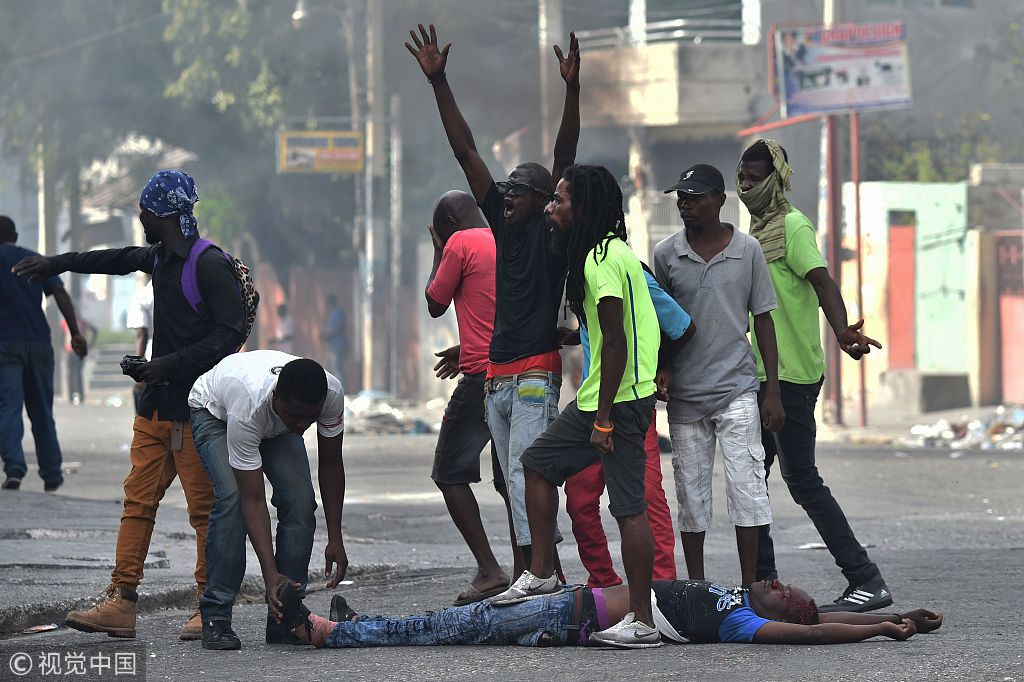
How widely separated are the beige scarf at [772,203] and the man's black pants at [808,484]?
0.55m

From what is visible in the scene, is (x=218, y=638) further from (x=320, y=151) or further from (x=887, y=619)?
(x=320, y=151)

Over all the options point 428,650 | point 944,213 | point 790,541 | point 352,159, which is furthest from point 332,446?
point 352,159

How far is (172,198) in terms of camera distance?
241 inches

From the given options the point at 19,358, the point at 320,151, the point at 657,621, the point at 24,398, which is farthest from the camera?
the point at 320,151

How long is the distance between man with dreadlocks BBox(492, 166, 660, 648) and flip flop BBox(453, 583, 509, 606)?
1.19 meters

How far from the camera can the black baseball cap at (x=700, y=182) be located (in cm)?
615

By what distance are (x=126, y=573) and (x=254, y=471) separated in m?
0.69

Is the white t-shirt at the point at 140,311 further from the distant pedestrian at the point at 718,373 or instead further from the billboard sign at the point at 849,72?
the billboard sign at the point at 849,72

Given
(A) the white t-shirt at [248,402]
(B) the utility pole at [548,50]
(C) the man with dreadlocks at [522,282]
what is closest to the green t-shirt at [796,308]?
(C) the man with dreadlocks at [522,282]

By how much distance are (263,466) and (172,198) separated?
1.06 meters

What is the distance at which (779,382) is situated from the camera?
6.41m

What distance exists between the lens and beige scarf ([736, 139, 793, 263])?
21.3 ft

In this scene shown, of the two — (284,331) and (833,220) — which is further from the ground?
(833,220)

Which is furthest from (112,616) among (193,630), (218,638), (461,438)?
(461,438)
